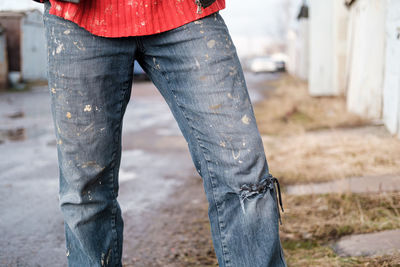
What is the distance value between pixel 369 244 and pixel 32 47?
19.1 m

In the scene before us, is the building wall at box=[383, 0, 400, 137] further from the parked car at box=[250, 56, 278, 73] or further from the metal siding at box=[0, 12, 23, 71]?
the parked car at box=[250, 56, 278, 73]

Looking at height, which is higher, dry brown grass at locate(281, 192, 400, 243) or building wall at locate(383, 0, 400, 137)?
building wall at locate(383, 0, 400, 137)

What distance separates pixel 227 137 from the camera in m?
1.30

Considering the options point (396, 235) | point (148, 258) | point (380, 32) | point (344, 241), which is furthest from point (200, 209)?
point (380, 32)

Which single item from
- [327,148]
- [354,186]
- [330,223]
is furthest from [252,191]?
[327,148]

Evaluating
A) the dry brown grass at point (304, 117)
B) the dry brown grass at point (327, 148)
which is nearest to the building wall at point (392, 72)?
the dry brown grass at point (327, 148)

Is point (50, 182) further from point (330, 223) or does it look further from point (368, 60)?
point (368, 60)

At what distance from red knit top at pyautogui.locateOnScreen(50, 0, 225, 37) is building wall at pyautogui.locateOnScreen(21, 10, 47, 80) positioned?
17.8 m

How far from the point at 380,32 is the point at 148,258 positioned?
4.43 metres

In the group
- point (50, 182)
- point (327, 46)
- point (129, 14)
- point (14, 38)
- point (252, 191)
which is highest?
point (14, 38)

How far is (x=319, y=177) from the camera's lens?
332 centimetres

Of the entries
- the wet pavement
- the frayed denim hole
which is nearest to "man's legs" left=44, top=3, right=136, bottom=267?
the frayed denim hole

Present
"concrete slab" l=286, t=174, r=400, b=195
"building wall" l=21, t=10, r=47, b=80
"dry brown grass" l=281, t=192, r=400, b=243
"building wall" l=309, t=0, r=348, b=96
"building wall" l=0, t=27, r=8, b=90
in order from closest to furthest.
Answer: "dry brown grass" l=281, t=192, r=400, b=243 < "concrete slab" l=286, t=174, r=400, b=195 < "building wall" l=309, t=0, r=348, b=96 < "building wall" l=0, t=27, r=8, b=90 < "building wall" l=21, t=10, r=47, b=80

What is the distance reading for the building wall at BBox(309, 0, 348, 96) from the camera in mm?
8891
